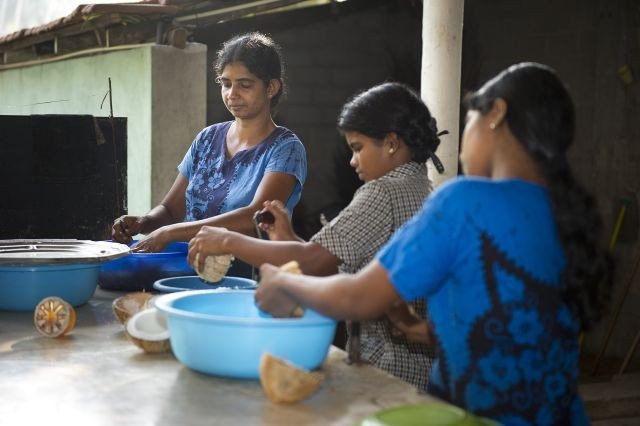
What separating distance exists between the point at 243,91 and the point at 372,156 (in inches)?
39.4

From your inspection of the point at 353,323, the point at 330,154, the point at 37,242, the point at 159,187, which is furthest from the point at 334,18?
the point at 353,323

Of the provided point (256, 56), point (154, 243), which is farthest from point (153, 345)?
point (256, 56)

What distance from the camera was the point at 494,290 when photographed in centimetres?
168

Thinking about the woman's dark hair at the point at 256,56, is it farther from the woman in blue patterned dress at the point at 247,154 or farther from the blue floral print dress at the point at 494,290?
the blue floral print dress at the point at 494,290

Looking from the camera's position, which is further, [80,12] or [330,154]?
[330,154]

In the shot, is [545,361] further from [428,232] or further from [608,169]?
[608,169]

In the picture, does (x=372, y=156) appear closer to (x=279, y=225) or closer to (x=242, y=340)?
(x=279, y=225)

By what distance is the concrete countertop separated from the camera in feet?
5.35

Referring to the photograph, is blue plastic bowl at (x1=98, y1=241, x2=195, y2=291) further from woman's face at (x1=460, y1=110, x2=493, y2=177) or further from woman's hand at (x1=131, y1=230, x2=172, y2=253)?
woman's face at (x1=460, y1=110, x2=493, y2=177)

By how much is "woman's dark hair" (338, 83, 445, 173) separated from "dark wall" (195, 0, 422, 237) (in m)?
5.47

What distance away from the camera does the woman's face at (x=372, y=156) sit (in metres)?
2.45

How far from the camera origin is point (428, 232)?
1648 mm

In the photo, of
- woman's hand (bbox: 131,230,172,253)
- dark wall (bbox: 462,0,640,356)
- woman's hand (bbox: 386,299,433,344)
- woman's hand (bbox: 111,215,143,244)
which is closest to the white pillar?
woman's hand (bbox: 111,215,143,244)

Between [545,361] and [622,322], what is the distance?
6.13m
